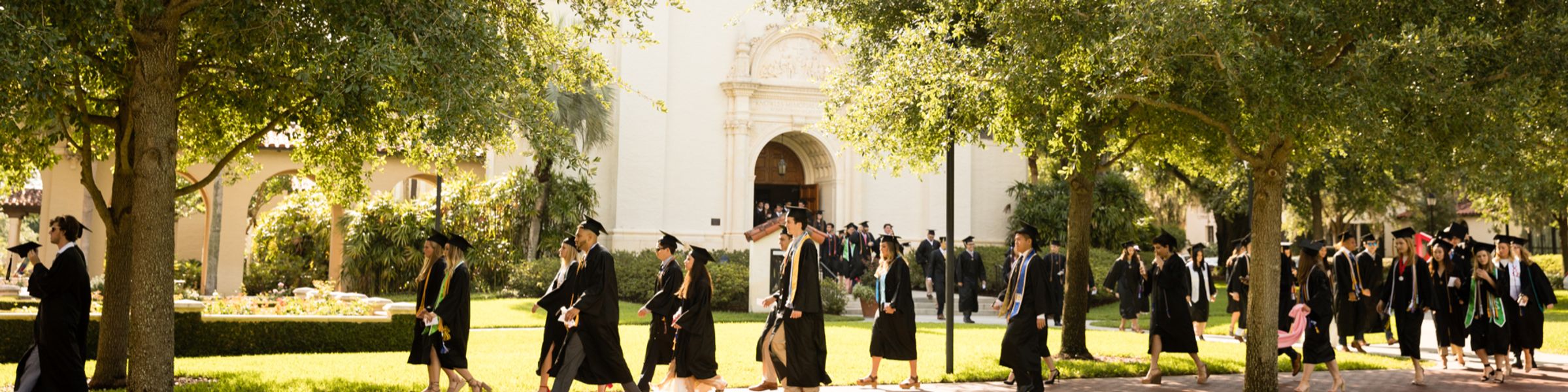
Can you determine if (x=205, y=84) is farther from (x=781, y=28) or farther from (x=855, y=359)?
(x=781, y=28)

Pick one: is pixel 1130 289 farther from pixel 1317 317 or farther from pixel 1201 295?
pixel 1317 317

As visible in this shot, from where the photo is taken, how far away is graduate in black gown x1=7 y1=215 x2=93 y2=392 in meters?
8.80

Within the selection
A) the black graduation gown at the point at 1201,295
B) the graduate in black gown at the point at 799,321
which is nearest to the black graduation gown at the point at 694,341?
the graduate in black gown at the point at 799,321

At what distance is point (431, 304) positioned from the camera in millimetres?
9688

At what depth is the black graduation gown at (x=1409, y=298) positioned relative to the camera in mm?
12283

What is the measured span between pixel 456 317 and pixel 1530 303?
11201 millimetres

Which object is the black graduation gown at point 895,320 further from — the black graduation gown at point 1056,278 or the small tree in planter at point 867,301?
the small tree in planter at point 867,301

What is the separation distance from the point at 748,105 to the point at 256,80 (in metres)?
21.7

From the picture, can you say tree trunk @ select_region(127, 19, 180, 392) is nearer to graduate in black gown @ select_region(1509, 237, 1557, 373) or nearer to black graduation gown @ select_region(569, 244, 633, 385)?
black graduation gown @ select_region(569, 244, 633, 385)

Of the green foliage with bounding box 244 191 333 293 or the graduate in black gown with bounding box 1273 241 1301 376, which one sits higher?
the green foliage with bounding box 244 191 333 293

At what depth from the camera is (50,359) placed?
8781 mm

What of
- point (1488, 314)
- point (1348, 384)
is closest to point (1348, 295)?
Result: point (1488, 314)

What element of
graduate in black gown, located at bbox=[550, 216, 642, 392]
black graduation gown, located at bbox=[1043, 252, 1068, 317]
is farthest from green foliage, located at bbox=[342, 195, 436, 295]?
graduate in black gown, located at bbox=[550, 216, 642, 392]

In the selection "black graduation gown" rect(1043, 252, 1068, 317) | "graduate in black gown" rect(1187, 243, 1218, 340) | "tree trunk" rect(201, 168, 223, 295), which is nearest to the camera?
"black graduation gown" rect(1043, 252, 1068, 317)
